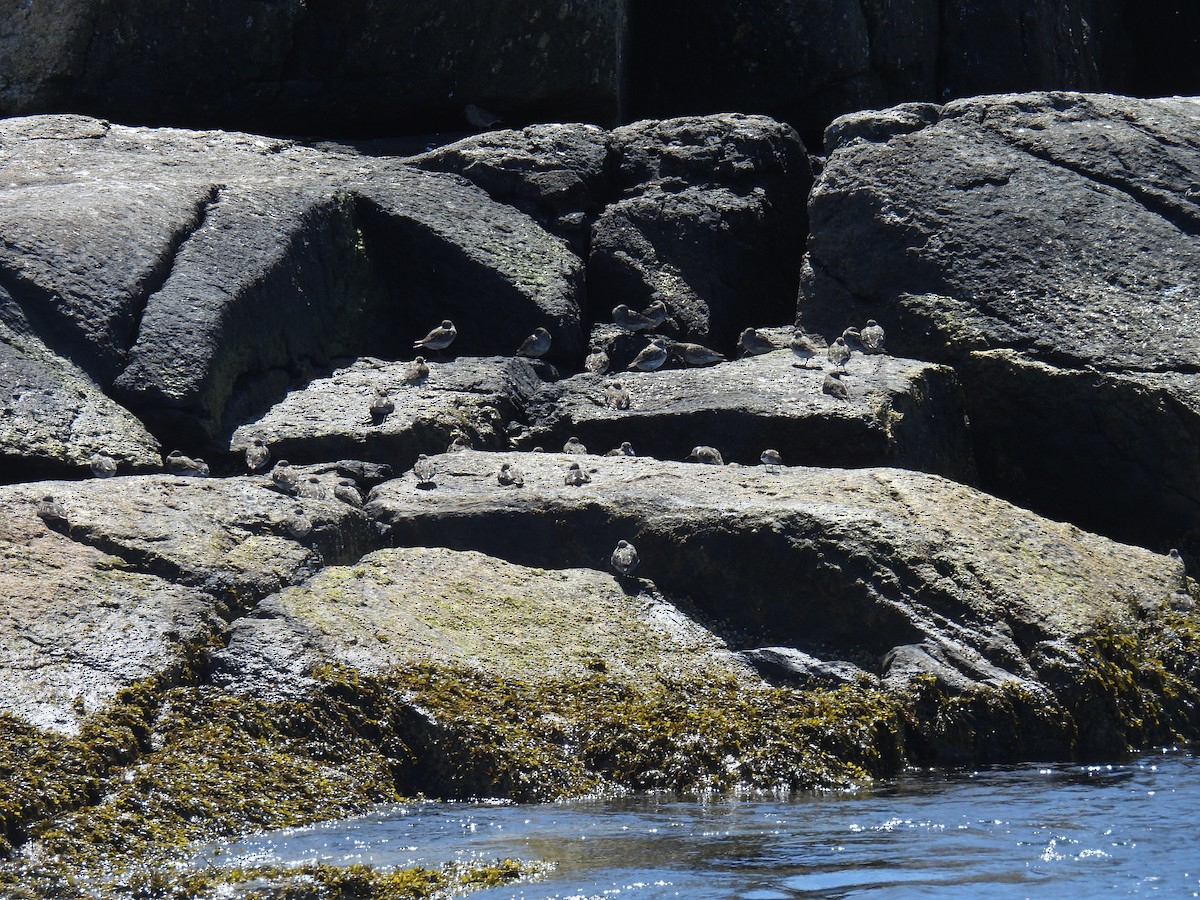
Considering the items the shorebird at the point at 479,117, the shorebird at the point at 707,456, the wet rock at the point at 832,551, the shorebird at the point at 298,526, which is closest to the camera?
the wet rock at the point at 832,551

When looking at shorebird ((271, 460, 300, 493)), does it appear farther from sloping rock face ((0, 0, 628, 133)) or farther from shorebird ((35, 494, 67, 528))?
sloping rock face ((0, 0, 628, 133))

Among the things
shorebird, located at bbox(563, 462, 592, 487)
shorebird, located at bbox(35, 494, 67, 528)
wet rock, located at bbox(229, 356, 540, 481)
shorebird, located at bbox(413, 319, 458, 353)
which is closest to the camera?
shorebird, located at bbox(35, 494, 67, 528)

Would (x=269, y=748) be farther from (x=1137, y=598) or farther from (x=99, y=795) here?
(x=1137, y=598)

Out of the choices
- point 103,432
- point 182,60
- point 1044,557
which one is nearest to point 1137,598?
point 1044,557

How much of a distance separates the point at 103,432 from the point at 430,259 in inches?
131

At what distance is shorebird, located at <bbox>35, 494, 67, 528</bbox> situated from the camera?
7.47 meters

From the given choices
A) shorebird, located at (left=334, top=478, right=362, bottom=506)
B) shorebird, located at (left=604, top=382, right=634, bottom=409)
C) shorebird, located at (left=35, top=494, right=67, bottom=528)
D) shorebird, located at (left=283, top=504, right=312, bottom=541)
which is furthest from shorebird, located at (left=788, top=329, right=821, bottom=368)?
shorebird, located at (left=35, top=494, right=67, bottom=528)

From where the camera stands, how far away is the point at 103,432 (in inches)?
368

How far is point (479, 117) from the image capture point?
13.8 meters

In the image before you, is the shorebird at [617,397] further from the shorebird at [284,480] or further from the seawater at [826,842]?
the seawater at [826,842]

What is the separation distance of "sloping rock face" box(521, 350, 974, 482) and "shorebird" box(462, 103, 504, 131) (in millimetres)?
3730

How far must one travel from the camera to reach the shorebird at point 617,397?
34.1 ft

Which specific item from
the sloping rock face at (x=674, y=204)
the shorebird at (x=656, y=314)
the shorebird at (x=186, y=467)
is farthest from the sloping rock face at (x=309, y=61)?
the shorebird at (x=186, y=467)

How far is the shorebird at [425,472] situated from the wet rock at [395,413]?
75 centimetres
